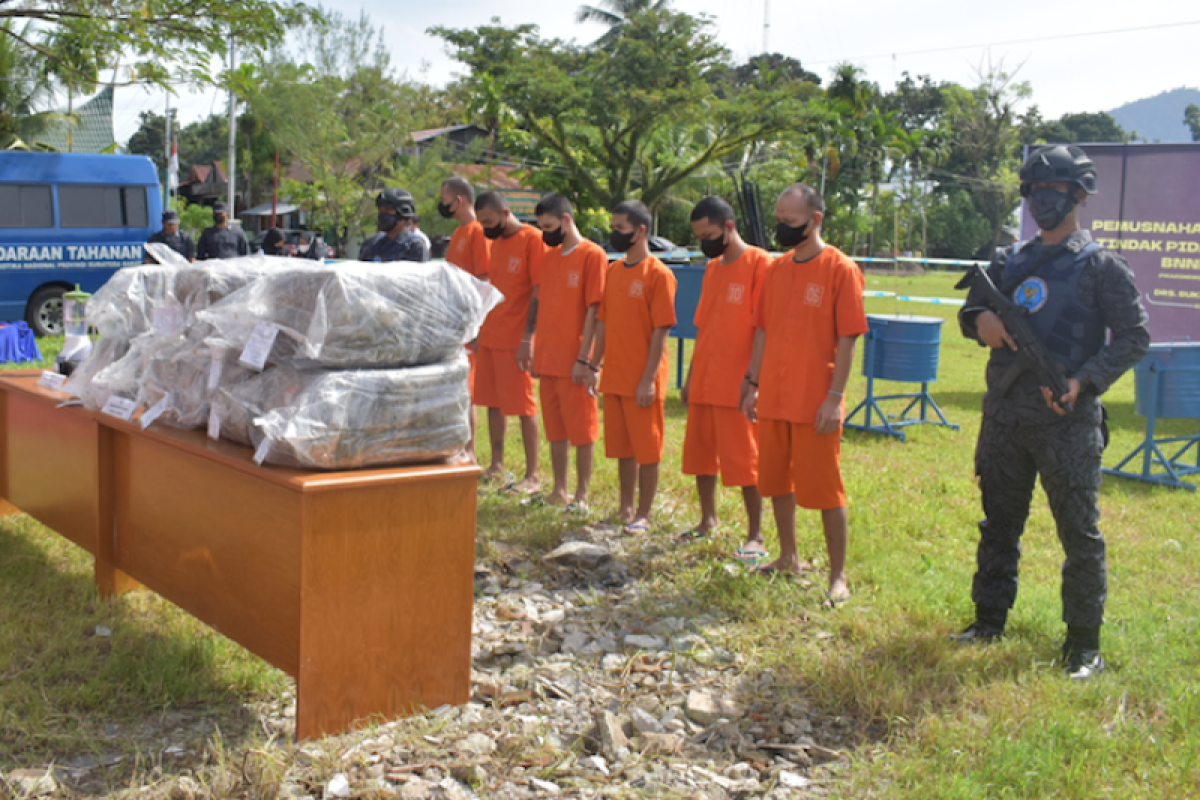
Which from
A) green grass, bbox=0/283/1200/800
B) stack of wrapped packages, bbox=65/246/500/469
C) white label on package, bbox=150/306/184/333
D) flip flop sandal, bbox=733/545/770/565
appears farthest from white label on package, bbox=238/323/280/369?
flip flop sandal, bbox=733/545/770/565

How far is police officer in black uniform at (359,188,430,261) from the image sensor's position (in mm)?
6031

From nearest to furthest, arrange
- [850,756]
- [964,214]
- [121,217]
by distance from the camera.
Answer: [850,756] < [121,217] < [964,214]

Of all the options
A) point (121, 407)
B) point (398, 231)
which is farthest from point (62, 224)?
point (121, 407)

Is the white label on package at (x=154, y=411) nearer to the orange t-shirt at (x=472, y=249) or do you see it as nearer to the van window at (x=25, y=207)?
the orange t-shirt at (x=472, y=249)

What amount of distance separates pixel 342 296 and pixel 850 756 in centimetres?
216

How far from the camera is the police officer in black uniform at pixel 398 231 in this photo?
603 centimetres

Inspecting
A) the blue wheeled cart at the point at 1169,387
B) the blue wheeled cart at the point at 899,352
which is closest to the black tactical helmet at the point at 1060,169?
the blue wheeled cart at the point at 1169,387

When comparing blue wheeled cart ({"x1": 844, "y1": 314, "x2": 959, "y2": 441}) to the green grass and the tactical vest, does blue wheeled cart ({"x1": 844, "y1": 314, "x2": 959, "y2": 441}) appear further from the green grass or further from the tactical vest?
the tactical vest

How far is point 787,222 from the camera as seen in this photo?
4.55 meters

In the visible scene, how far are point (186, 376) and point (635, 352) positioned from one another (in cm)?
262

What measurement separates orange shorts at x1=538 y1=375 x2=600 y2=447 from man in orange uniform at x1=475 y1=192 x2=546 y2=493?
9.0 inches

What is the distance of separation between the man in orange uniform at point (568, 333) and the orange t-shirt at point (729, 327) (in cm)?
90

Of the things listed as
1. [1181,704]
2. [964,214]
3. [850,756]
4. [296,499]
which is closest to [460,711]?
[296,499]

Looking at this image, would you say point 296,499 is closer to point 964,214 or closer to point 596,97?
point 596,97
